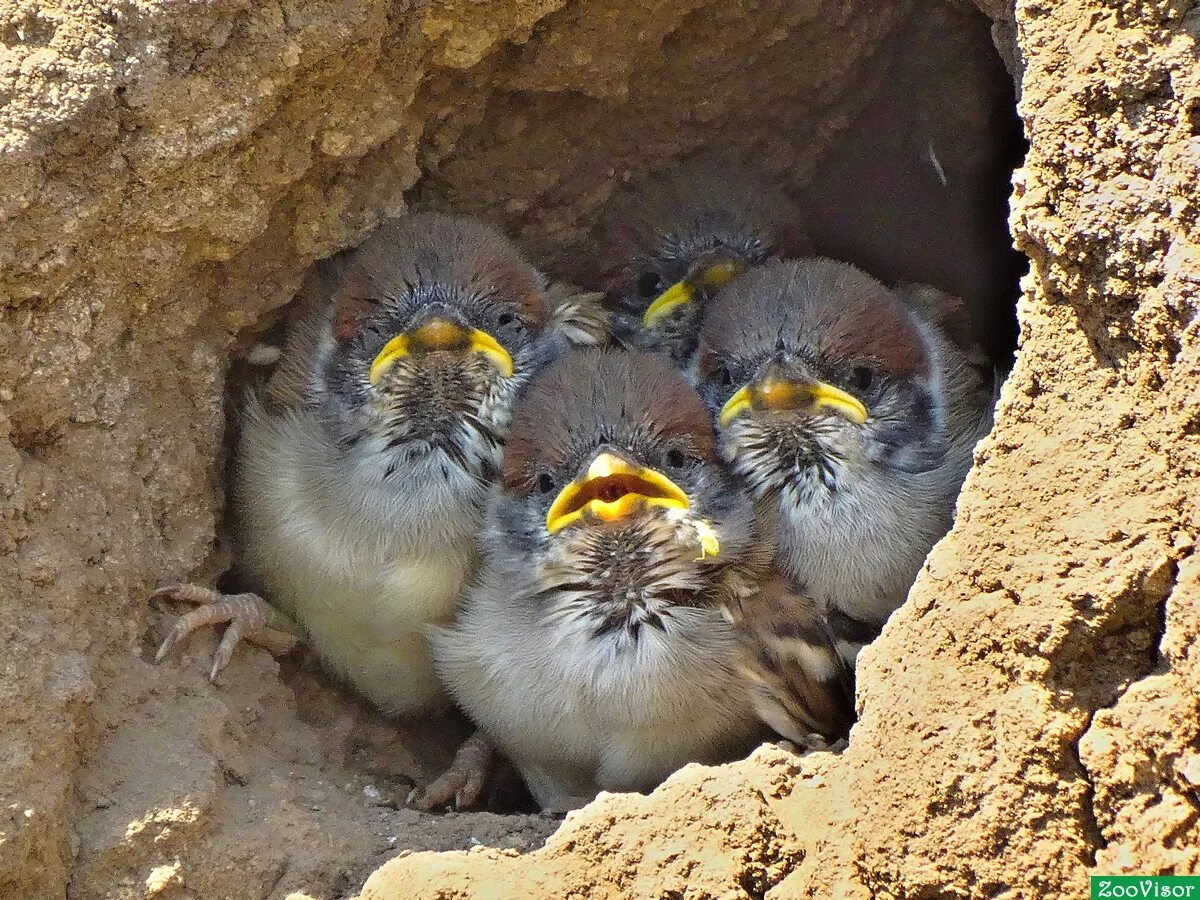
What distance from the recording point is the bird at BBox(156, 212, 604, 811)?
3.51 meters

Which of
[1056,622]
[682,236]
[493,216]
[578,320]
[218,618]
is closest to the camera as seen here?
[1056,622]

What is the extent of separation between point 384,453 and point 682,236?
1.50m

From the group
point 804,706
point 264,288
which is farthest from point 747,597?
point 264,288

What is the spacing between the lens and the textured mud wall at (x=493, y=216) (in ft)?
7.25

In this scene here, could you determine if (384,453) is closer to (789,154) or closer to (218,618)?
(218,618)

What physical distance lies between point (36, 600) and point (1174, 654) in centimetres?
224

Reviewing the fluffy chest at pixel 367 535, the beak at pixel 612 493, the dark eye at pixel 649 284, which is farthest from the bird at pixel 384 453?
the dark eye at pixel 649 284

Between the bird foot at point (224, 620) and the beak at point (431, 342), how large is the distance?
2.25 ft

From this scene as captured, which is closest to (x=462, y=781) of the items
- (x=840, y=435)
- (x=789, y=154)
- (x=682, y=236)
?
(x=840, y=435)

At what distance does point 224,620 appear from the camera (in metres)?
3.38

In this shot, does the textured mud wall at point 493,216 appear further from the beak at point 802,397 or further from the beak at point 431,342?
the beak at point 802,397

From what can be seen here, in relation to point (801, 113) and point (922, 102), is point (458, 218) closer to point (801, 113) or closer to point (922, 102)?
point (801, 113)

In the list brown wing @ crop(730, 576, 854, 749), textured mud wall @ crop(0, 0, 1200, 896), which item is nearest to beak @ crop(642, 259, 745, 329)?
textured mud wall @ crop(0, 0, 1200, 896)

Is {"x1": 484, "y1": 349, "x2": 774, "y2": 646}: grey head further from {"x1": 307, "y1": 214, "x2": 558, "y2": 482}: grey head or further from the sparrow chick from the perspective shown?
{"x1": 307, "y1": 214, "x2": 558, "y2": 482}: grey head
